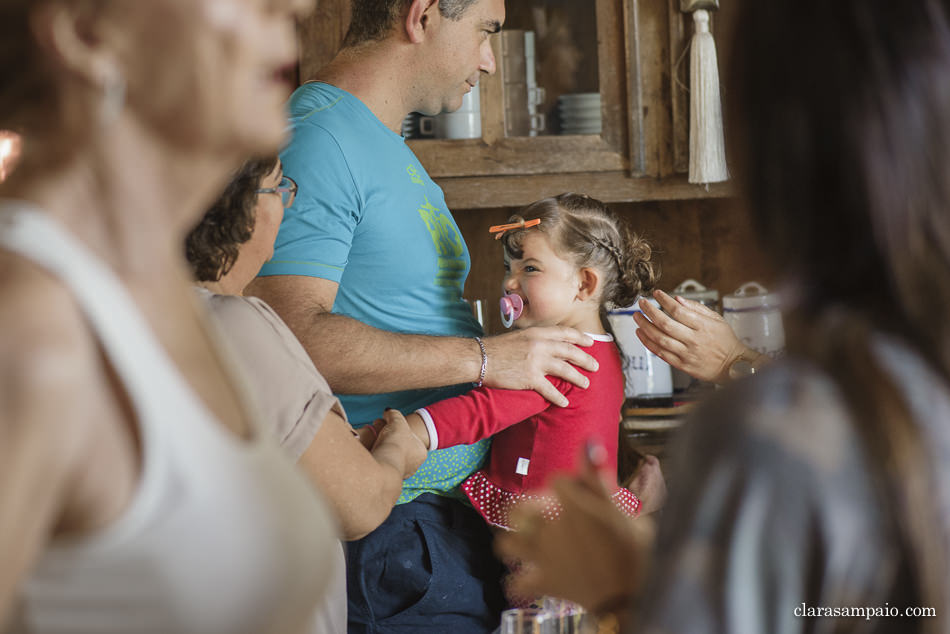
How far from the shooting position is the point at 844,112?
1.78 ft

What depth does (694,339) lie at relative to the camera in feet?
6.08

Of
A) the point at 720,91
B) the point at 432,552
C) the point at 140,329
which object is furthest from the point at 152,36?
the point at 720,91

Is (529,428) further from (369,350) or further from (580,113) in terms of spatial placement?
(580,113)

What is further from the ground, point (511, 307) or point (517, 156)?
point (517, 156)

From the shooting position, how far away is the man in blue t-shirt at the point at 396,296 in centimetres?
152

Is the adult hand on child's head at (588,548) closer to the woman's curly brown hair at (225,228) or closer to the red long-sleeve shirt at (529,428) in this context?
the woman's curly brown hair at (225,228)

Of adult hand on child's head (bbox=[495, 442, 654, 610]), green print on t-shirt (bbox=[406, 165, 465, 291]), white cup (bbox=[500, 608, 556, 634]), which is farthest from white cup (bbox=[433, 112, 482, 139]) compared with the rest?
adult hand on child's head (bbox=[495, 442, 654, 610])

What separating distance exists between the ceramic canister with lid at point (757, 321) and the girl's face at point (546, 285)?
61 centimetres

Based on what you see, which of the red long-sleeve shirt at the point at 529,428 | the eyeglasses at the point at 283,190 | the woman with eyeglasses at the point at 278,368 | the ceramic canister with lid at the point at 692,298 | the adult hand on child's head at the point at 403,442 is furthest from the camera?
the ceramic canister with lid at the point at 692,298

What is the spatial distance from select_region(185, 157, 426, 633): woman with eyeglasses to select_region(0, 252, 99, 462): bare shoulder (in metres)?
0.47

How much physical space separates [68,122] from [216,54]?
3.8 inches

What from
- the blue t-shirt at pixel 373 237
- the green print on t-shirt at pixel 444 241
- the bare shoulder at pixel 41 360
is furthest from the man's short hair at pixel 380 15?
the bare shoulder at pixel 41 360

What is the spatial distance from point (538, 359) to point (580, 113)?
1.03m

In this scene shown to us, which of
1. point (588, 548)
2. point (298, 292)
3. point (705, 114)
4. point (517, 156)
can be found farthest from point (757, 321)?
point (588, 548)
